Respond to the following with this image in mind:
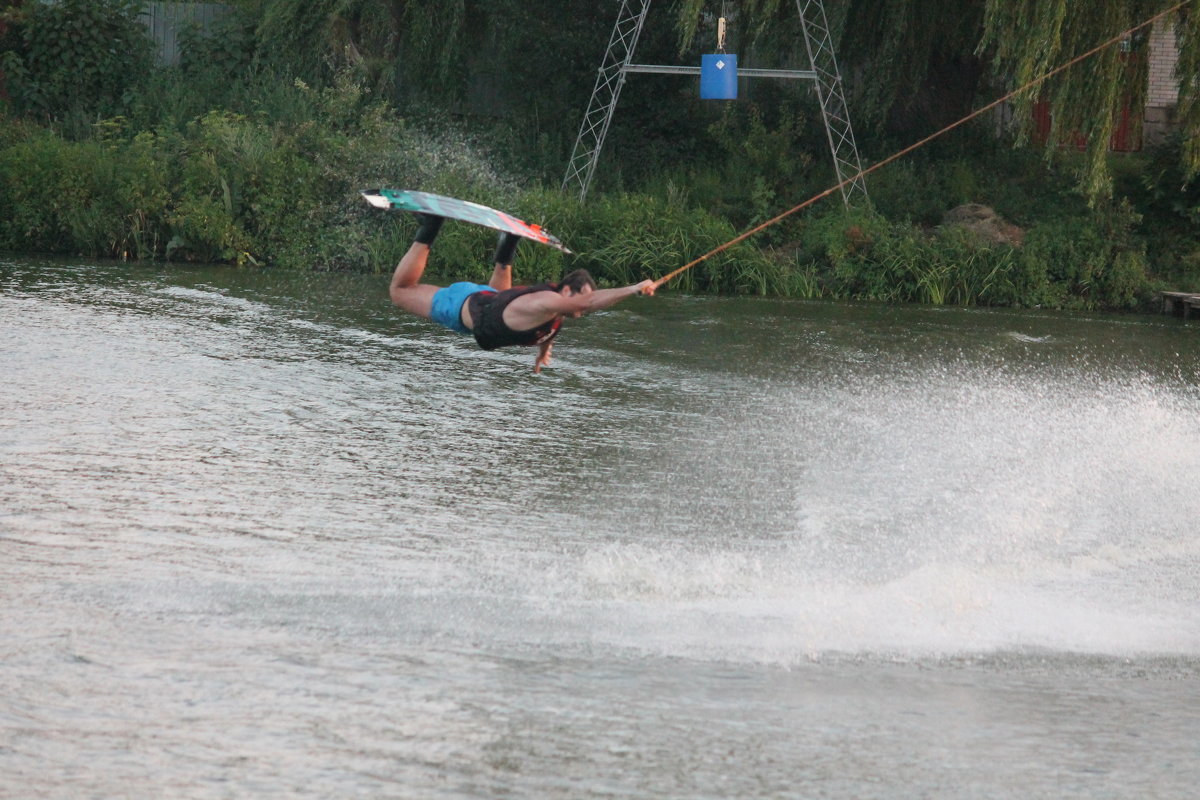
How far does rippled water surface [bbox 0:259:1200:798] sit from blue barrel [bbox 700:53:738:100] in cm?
835

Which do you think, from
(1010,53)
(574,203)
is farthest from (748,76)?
(1010,53)

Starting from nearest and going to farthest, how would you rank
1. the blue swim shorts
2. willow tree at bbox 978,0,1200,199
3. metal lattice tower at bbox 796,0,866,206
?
1. the blue swim shorts
2. willow tree at bbox 978,0,1200,199
3. metal lattice tower at bbox 796,0,866,206

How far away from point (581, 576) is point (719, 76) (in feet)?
50.7

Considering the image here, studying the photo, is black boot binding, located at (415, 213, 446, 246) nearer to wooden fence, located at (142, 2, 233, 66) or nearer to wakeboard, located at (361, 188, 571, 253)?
wakeboard, located at (361, 188, 571, 253)

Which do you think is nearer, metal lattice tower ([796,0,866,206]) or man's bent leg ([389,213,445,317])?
man's bent leg ([389,213,445,317])

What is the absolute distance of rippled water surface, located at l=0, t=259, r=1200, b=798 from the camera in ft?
17.1

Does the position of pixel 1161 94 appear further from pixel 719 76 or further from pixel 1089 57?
pixel 719 76

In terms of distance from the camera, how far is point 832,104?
25484 mm

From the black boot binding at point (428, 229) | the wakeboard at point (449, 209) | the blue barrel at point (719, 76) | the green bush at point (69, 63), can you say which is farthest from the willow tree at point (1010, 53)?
the black boot binding at point (428, 229)

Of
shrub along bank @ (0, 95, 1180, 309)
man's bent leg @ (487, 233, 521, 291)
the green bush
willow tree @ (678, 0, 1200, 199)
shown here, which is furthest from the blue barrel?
man's bent leg @ (487, 233, 521, 291)

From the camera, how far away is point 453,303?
29.1ft

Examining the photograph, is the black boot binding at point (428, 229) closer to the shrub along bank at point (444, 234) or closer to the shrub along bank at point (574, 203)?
the shrub along bank at point (574, 203)

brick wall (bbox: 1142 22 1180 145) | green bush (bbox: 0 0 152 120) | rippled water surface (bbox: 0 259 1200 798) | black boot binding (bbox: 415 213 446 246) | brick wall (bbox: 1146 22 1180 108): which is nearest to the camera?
rippled water surface (bbox: 0 259 1200 798)

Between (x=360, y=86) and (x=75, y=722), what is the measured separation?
2049 cm
